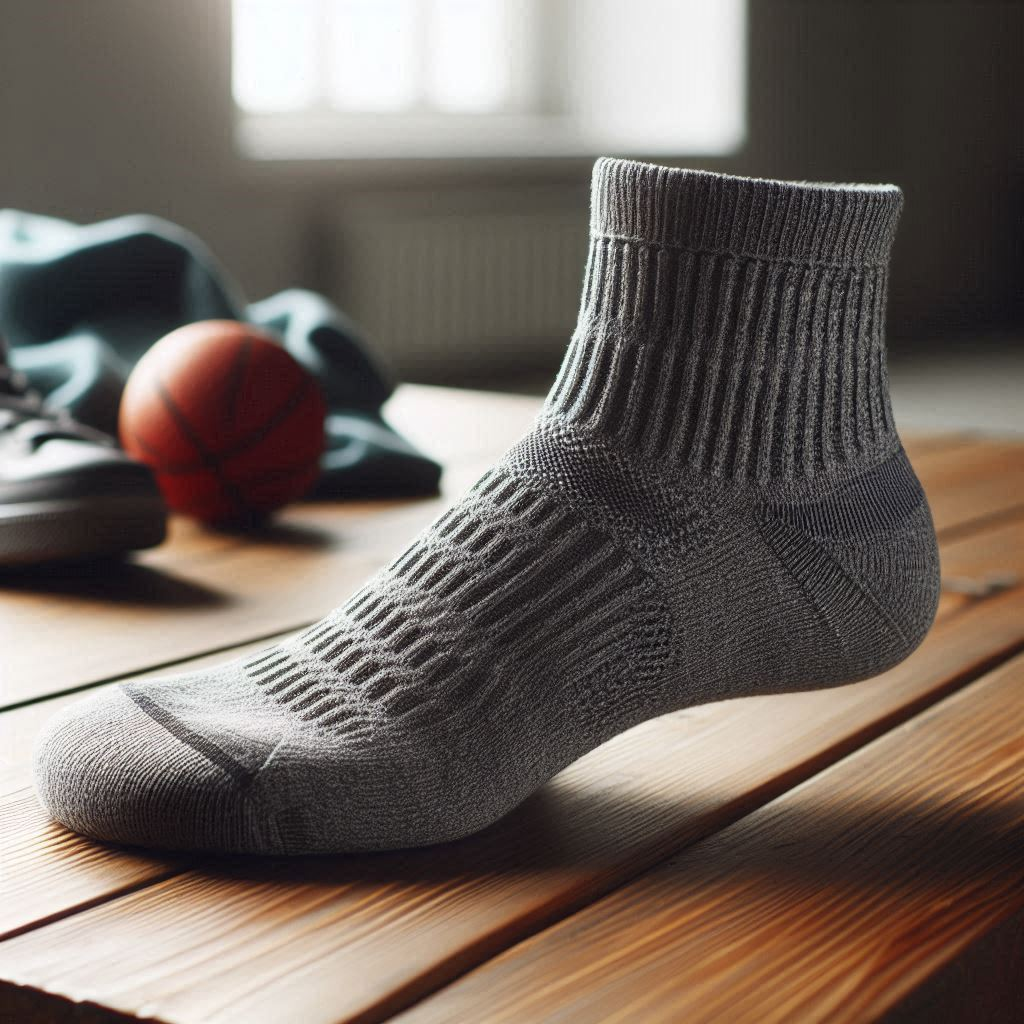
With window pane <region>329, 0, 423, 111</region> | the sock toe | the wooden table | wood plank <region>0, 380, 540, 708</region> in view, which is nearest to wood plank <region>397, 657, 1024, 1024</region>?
the wooden table

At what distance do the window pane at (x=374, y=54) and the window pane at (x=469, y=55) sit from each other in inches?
5.0

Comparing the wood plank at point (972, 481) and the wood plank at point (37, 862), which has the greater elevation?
the wood plank at point (37, 862)

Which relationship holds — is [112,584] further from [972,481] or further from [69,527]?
[972,481]

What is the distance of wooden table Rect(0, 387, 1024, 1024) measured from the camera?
1.83ft

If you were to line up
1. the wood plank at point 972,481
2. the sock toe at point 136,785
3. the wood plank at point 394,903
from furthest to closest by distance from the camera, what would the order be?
the wood plank at point 972,481
the sock toe at point 136,785
the wood plank at point 394,903

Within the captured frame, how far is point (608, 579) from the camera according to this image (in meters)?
0.73

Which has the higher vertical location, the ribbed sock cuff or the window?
the window

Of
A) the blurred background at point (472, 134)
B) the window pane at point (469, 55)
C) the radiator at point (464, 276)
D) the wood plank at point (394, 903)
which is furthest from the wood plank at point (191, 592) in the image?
the window pane at point (469, 55)

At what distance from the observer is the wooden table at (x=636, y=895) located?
0.56m

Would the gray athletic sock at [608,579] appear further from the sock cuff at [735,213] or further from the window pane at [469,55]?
the window pane at [469,55]

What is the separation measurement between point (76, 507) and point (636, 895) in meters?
0.76

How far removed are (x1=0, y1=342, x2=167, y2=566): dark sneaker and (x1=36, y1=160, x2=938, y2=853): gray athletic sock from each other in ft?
1.74

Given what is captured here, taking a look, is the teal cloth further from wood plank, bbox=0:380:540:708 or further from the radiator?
the radiator

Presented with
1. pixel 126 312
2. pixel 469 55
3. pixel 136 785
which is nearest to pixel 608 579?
pixel 136 785
